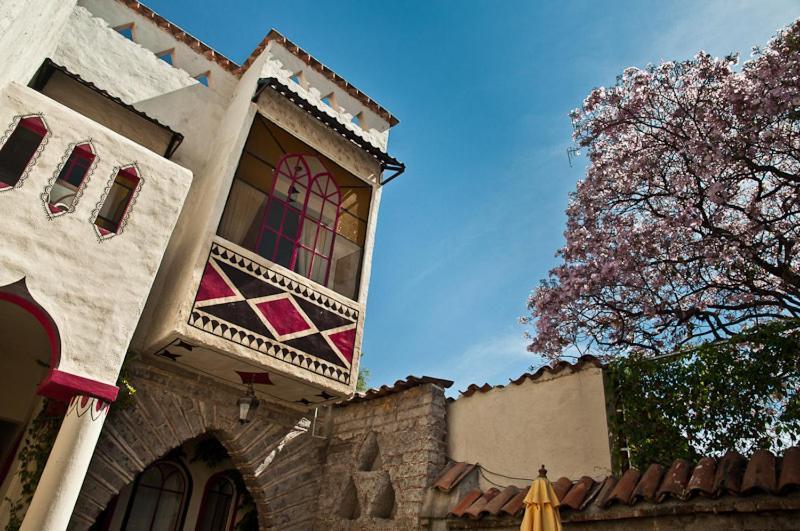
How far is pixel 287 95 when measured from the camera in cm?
763

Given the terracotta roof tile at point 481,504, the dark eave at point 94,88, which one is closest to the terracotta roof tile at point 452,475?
the terracotta roof tile at point 481,504

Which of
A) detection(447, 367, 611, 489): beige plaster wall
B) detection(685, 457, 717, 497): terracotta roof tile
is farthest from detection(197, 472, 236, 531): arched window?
detection(685, 457, 717, 497): terracotta roof tile

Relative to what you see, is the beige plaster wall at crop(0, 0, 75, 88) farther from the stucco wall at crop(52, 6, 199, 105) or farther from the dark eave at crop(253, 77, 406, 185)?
the dark eave at crop(253, 77, 406, 185)

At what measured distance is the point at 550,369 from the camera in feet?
20.4

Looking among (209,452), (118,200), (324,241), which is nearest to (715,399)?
(324,241)

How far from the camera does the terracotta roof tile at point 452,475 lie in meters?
6.15

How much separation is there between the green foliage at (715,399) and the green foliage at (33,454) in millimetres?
5645

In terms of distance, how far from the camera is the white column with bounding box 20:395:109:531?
4.43m

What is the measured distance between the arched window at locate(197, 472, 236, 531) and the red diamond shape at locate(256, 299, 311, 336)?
3.06 m

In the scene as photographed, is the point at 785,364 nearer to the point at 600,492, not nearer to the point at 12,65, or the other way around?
the point at 600,492

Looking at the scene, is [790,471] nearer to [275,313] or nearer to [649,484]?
[649,484]

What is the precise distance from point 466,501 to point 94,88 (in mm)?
6773

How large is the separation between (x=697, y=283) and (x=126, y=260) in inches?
307

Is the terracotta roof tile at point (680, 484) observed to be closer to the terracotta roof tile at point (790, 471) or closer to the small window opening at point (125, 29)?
the terracotta roof tile at point (790, 471)
